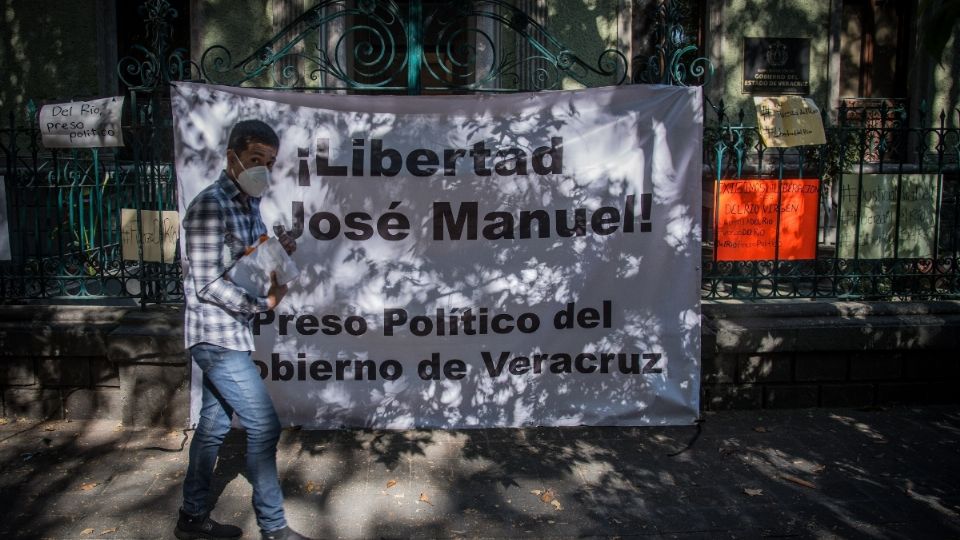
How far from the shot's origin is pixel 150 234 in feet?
18.9

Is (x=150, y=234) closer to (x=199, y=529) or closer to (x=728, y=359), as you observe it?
(x=199, y=529)

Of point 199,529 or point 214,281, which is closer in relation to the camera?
point 214,281

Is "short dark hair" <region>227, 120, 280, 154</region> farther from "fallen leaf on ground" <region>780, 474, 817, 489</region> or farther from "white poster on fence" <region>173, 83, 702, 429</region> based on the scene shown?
"fallen leaf on ground" <region>780, 474, 817, 489</region>

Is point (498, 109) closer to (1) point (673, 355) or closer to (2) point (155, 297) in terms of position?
(1) point (673, 355)

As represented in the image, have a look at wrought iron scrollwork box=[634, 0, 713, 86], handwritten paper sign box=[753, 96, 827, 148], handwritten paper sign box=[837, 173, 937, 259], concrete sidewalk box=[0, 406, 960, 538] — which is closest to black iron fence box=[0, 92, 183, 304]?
concrete sidewalk box=[0, 406, 960, 538]

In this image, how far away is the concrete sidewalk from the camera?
4309 millimetres

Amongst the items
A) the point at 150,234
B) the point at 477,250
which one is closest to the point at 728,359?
the point at 477,250

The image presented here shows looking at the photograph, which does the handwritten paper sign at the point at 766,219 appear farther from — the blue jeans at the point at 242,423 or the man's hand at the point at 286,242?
the blue jeans at the point at 242,423

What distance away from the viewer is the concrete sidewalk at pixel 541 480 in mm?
4309

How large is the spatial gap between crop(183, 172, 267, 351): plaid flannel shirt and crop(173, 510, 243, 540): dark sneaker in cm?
87

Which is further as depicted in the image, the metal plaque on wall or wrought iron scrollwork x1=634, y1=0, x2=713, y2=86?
the metal plaque on wall

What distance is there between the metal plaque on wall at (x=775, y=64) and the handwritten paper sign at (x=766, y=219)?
5956mm

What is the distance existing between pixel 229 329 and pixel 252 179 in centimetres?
70

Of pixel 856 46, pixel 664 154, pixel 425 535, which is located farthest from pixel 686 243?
pixel 856 46
